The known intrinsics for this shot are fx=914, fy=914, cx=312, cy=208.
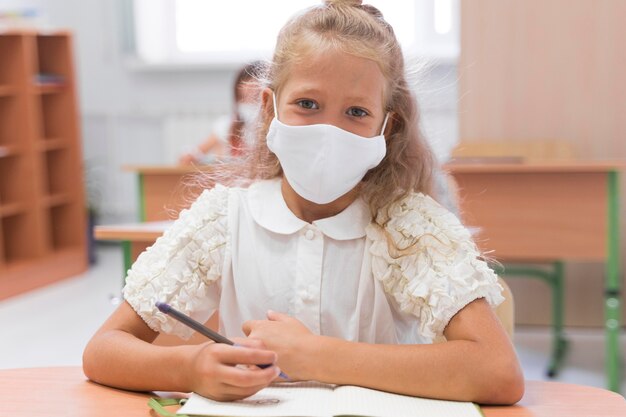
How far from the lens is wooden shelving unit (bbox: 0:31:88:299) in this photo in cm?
521

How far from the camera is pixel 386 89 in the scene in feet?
4.25

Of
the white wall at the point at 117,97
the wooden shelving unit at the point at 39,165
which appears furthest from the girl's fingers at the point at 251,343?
the white wall at the point at 117,97

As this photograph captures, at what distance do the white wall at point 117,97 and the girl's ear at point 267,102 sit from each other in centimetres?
481

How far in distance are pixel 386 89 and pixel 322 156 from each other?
0.14 meters

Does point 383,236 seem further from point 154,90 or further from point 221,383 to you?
point 154,90

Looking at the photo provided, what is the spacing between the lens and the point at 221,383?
1.01 metres

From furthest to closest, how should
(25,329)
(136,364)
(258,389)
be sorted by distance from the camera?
1. (25,329)
2. (136,364)
3. (258,389)

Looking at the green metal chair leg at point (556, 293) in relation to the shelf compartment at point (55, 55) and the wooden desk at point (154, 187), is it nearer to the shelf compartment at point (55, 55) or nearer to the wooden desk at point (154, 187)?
the wooden desk at point (154, 187)

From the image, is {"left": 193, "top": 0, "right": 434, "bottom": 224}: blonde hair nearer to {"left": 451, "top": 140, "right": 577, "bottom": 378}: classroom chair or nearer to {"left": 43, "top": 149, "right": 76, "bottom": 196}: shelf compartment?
{"left": 451, "top": 140, "right": 577, "bottom": 378}: classroom chair

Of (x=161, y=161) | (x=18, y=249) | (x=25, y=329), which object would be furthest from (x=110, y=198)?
(x=25, y=329)

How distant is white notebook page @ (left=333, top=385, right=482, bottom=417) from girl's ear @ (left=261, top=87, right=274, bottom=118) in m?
0.48

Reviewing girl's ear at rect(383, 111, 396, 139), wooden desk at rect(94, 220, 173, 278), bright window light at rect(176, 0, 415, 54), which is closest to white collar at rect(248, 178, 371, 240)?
girl's ear at rect(383, 111, 396, 139)

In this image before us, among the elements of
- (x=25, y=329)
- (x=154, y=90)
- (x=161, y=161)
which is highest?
(x=154, y=90)

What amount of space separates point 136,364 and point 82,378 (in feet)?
0.31
